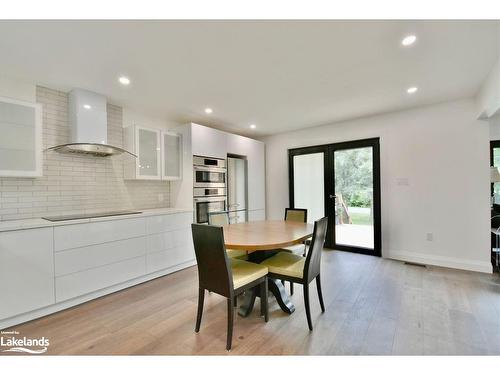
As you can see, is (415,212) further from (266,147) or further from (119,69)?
(119,69)

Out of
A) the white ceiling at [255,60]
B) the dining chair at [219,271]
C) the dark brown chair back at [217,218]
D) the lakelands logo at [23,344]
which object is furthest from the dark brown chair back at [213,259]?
the white ceiling at [255,60]

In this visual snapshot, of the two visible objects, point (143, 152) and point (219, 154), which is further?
point (219, 154)

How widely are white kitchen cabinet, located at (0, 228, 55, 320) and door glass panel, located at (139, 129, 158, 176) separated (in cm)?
138

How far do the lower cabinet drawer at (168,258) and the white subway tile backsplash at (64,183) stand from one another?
897mm

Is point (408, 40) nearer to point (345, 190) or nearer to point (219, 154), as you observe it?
point (345, 190)

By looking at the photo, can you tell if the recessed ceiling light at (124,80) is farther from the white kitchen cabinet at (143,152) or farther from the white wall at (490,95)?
the white wall at (490,95)

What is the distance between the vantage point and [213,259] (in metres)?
1.73

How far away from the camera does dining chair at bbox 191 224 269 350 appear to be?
1.66 meters

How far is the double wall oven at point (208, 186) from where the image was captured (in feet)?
11.9

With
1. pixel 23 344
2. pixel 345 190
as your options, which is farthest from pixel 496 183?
pixel 23 344

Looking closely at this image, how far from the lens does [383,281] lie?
2.83 meters

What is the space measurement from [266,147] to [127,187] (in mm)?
3029

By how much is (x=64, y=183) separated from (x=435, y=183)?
198 inches

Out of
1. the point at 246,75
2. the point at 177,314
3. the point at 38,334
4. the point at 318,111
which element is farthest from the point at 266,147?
the point at 38,334
